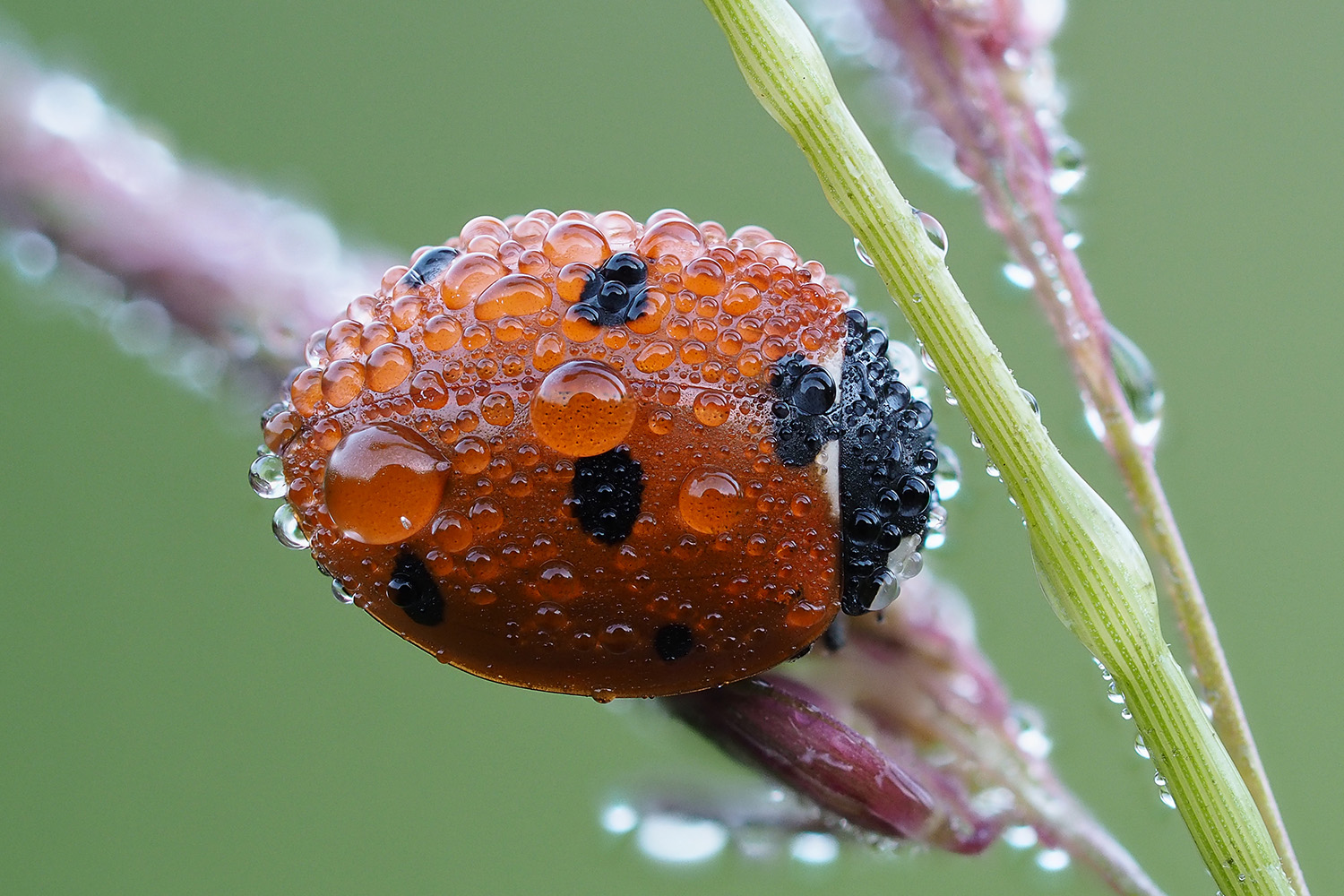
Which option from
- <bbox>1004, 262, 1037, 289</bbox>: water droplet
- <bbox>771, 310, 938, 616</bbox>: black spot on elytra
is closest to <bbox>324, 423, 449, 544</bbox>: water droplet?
<bbox>771, 310, 938, 616</bbox>: black spot on elytra

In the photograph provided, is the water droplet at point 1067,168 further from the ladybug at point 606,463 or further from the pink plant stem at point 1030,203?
the ladybug at point 606,463

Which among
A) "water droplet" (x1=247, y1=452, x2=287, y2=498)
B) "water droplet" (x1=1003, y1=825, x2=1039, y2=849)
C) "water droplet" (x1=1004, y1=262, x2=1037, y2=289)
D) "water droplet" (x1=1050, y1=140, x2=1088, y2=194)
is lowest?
"water droplet" (x1=1003, y1=825, x2=1039, y2=849)

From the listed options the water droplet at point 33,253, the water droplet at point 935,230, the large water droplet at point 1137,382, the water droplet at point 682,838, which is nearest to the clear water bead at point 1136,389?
the large water droplet at point 1137,382

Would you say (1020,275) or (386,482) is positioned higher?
(1020,275)

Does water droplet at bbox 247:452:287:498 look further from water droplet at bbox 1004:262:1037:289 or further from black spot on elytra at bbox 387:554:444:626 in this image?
water droplet at bbox 1004:262:1037:289

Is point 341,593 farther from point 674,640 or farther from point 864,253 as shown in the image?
point 864,253

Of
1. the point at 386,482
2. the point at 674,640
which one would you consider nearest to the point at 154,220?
the point at 386,482
